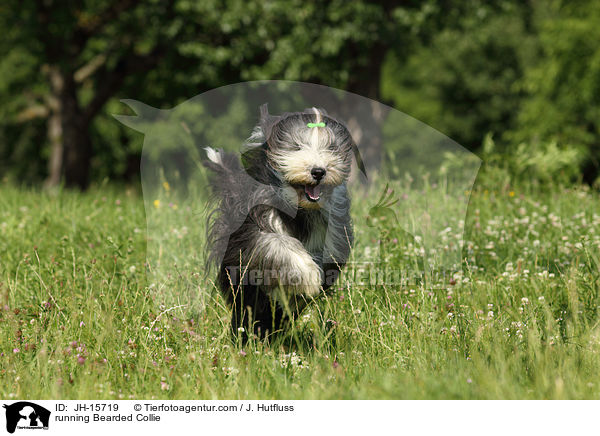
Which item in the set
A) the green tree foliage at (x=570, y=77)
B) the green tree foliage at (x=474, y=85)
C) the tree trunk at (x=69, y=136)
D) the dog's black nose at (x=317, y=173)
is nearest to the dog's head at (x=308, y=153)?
the dog's black nose at (x=317, y=173)

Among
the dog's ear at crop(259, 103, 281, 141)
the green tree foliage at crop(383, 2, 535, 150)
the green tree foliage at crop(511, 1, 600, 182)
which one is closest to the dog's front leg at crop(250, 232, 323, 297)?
the dog's ear at crop(259, 103, 281, 141)

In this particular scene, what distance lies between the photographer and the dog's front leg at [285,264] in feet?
12.0

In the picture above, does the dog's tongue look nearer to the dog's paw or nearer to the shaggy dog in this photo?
the shaggy dog

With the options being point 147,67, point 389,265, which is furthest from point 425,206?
point 147,67

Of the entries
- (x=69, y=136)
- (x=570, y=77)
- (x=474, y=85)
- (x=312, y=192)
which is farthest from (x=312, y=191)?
(x=474, y=85)

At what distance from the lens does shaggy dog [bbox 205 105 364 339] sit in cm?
360

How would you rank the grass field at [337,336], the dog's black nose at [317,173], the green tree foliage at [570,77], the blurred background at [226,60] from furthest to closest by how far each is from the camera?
the green tree foliage at [570,77] → the blurred background at [226,60] → the dog's black nose at [317,173] → the grass field at [337,336]

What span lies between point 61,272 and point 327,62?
9795mm

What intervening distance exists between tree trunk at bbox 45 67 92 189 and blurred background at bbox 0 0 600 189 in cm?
4

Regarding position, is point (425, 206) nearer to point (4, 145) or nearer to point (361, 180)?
point (361, 180)

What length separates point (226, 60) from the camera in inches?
577

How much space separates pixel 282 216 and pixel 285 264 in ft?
0.98

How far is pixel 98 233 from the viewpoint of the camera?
601 cm

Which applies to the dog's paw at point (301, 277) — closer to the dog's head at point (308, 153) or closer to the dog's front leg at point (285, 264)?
the dog's front leg at point (285, 264)
